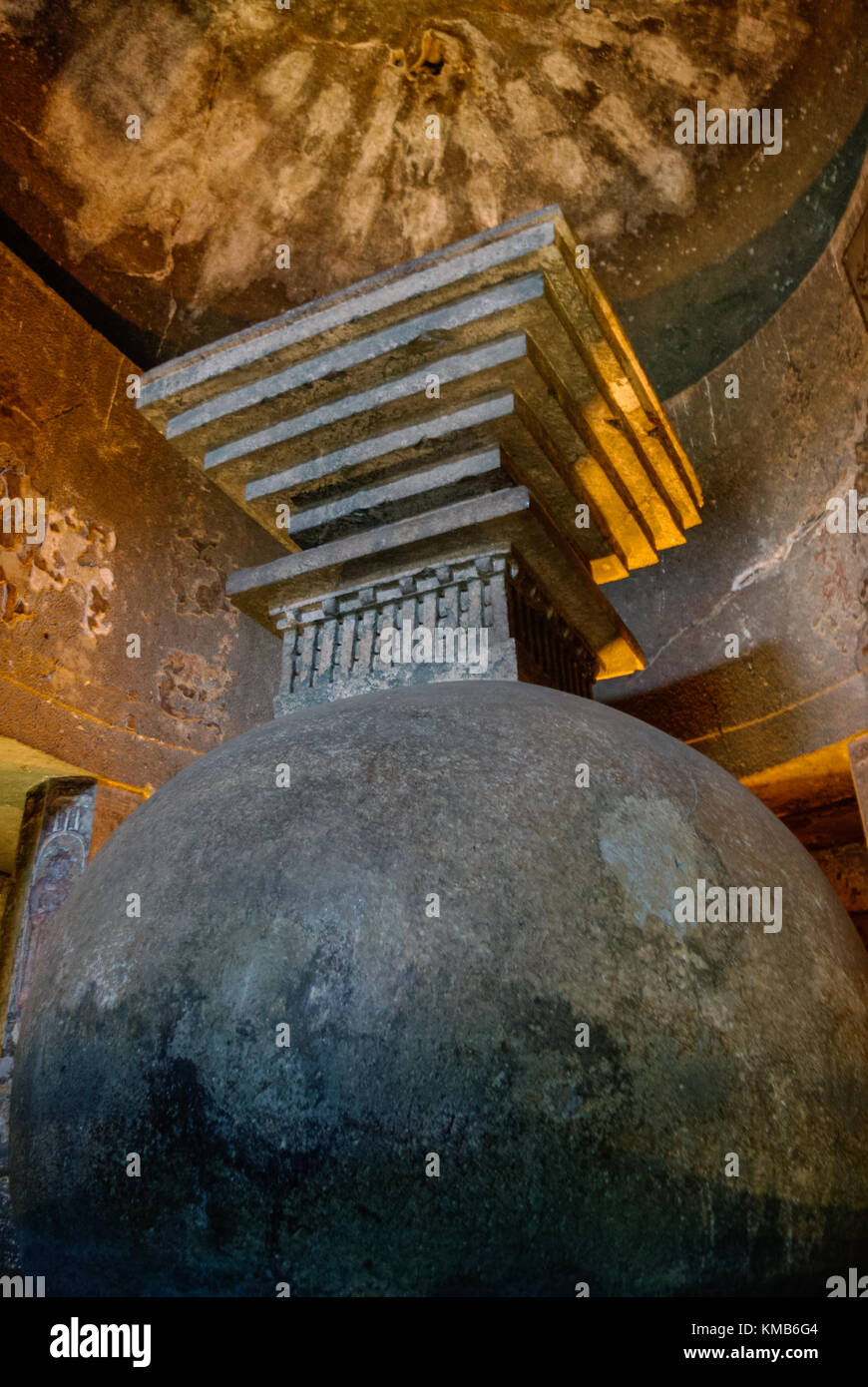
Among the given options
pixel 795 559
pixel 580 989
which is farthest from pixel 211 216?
pixel 580 989

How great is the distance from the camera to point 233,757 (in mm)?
2115

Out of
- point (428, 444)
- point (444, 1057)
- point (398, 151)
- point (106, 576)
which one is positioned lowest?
point (444, 1057)

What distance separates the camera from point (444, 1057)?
4.72 feet

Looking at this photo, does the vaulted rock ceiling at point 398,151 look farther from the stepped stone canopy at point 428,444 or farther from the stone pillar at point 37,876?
the stone pillar at point 37,876

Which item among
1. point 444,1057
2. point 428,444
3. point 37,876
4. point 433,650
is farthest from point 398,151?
point 444,1057

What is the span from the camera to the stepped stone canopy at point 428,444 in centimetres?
265

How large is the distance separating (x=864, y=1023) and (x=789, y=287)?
3677mm

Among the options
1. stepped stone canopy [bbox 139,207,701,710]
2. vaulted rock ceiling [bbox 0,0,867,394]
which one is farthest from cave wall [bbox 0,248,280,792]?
stepped stone canopy [bbox 139,207,701,710]

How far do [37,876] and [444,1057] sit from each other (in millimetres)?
3098

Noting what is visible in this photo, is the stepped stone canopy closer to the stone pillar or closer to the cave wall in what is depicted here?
the cave wall

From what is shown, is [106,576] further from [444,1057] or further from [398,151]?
[444,1057]

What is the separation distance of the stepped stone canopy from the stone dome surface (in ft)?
3.02

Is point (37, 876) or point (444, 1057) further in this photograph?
point (37, 876)

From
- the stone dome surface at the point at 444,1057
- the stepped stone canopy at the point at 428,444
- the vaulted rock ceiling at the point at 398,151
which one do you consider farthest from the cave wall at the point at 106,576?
the stone dome surface at the point at 444,1057
